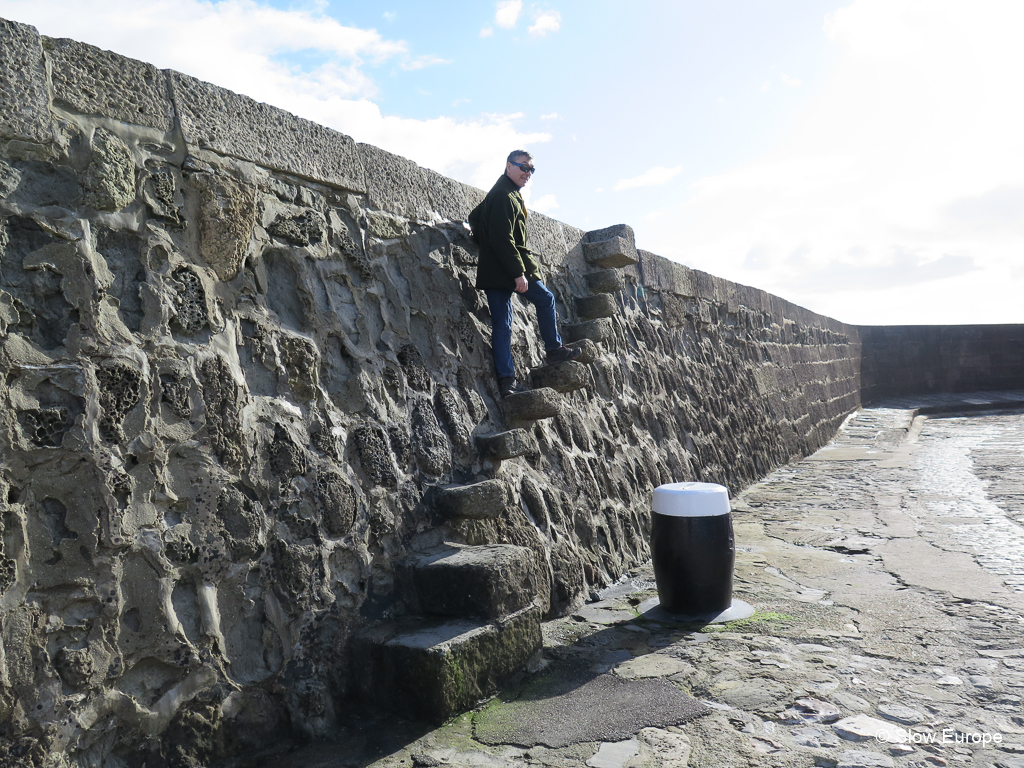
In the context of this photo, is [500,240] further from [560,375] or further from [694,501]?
[694,501]

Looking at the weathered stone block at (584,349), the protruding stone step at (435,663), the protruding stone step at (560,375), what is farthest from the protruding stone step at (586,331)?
the protruding stone step at (435,663)

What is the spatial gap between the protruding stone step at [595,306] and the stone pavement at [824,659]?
5.91 ft

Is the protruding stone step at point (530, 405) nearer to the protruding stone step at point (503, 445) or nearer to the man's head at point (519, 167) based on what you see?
the protruding stone step at point (503, 445)

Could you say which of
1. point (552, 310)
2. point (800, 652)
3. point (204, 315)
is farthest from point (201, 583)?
point (552, 310)

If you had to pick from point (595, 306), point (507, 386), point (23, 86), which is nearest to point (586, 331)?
point (595, 306)

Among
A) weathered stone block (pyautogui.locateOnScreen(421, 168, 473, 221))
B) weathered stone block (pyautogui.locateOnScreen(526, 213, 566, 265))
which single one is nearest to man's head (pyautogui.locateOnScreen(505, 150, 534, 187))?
weathered stone block (pyautogui.locateOnScreen(421, 168, 473, 221))

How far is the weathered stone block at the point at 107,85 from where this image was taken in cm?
229

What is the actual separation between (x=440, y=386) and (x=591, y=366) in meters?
1.76

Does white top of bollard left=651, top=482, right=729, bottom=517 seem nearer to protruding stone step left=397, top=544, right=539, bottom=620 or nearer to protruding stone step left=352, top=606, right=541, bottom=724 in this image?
protruding stone step left=397, top=544, right=539, bottom=620

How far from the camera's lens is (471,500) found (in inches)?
123

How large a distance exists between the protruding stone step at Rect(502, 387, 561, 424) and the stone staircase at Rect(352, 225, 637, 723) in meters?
0.31

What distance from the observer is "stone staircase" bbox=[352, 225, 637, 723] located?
97.1 inches

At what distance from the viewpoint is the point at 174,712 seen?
2.20m

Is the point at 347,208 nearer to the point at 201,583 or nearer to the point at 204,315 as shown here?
the point at 204,315
